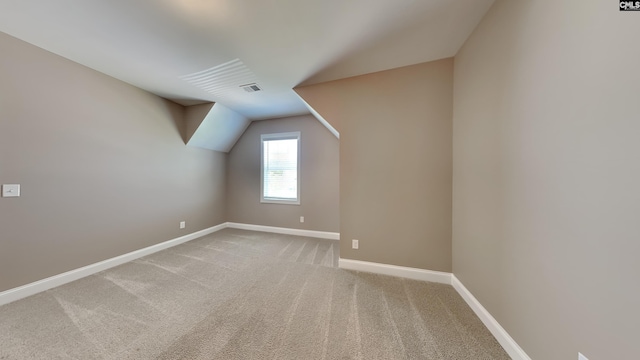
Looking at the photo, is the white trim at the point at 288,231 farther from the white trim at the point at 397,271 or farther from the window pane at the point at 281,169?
the white trim at the point at 397,271

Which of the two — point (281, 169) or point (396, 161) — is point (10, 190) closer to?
point (281, 169)

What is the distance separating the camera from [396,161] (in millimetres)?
2395

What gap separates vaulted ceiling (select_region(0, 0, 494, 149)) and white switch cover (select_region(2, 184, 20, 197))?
1.45m

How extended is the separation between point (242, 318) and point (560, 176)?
238 cm

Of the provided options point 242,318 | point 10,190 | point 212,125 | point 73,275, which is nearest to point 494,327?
point 242,318

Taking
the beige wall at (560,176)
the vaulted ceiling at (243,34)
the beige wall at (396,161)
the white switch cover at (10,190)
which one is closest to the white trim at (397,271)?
the beige wall at (396,161)

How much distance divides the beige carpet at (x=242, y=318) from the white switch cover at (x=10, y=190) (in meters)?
1.04

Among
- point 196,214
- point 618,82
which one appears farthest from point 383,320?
point 196,214

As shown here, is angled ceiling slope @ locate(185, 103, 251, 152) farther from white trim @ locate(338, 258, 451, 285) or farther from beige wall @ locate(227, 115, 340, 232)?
white trim @ locate(338, 258, 451, 285)

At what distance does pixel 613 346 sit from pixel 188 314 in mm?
2601

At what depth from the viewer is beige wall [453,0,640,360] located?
0.77 m

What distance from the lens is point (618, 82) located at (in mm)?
783

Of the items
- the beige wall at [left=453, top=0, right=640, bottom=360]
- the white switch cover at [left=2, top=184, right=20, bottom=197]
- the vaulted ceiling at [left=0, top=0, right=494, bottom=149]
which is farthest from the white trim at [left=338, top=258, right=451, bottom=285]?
the white switch cover at [left=2, top=184, right=20, bottom=197]

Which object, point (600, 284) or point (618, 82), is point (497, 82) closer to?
point (618, 82)
